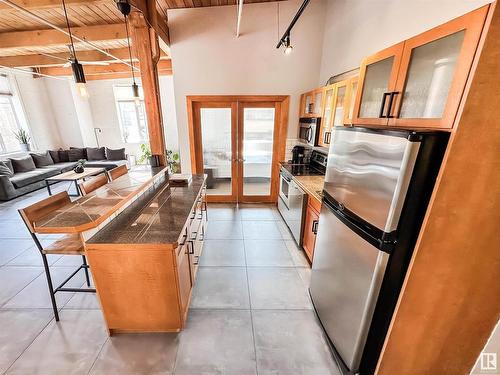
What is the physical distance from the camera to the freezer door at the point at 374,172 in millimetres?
1049

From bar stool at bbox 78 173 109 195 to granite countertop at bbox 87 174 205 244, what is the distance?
1.39 feet

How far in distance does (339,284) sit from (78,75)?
3.33 meters

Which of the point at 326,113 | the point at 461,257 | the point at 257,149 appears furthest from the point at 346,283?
the point at 257,149

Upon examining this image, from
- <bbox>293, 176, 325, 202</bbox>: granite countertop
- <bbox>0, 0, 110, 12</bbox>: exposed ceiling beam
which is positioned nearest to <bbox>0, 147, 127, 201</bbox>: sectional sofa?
<bbox>0, 0, 110, 12</bbox>: exposed ceiling beam

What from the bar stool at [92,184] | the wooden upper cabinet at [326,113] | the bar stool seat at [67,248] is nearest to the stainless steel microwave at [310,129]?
the wooden upper cabinet at [326,113]

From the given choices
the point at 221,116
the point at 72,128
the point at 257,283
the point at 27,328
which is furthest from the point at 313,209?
the point at 72,128

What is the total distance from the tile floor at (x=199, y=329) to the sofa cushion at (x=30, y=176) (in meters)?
2.81

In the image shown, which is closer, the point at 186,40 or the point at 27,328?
the point at 27,328

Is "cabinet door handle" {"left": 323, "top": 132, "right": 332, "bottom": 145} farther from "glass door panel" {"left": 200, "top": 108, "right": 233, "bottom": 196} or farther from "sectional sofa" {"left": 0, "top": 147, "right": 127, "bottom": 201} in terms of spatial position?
"sectional sofa" {"left": 0, "top": 147, "right": 127, "bottom": 201}

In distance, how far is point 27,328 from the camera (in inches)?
74.7

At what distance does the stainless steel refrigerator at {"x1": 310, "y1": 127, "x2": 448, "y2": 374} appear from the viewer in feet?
3.44

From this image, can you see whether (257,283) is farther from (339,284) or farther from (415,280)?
(415,280)

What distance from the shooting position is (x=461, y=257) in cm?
112

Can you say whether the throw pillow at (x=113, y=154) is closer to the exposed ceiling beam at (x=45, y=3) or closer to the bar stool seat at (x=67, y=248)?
the exposed ceiling beam at (x=45, y=3)
